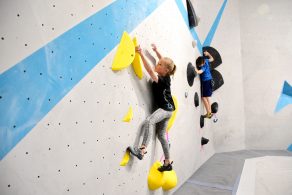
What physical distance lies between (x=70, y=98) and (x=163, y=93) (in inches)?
40.1

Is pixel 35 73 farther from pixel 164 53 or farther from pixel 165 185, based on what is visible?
pixel 165 185

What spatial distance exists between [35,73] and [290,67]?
4991mm

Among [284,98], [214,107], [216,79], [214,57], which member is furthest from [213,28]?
[284,98]

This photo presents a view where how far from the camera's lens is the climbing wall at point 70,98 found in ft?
3.59

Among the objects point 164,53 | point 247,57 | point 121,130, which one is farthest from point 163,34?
point 247,57

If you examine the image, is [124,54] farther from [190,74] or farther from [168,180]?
[190,74]

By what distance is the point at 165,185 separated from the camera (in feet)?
8.03

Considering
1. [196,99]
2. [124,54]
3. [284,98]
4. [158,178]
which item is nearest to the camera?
[124,54]

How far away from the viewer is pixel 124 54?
180 centimetres

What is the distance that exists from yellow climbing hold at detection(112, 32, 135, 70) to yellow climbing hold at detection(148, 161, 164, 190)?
106cm

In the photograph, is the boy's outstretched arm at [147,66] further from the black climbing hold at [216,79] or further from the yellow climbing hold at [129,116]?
the black climbing hold at [216,79]

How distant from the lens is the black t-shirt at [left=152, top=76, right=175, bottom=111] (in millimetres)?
2191

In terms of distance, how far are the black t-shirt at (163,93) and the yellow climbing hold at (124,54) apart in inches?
17.2

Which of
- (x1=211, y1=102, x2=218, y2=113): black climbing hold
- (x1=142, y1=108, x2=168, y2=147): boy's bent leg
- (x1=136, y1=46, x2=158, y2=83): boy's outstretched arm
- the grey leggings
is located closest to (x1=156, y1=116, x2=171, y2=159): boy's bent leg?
the grey leggings
